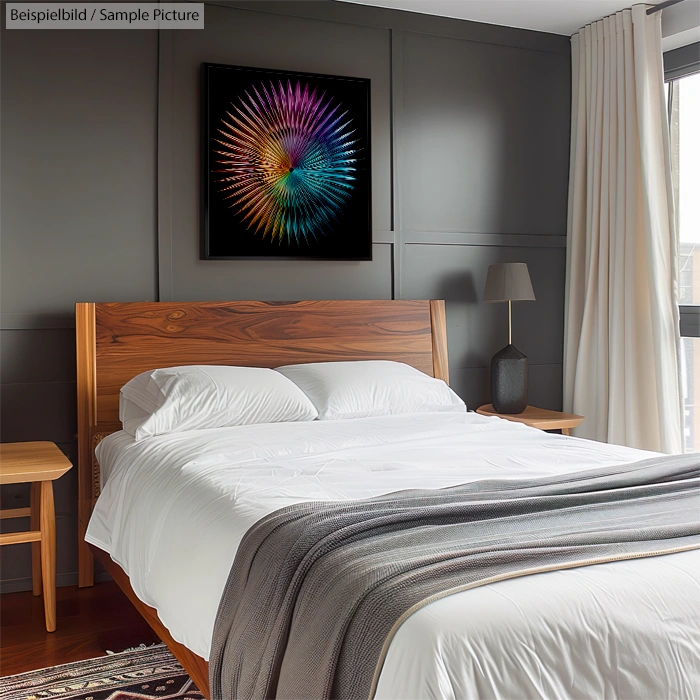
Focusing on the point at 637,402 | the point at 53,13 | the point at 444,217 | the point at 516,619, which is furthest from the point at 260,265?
the point at 516,619

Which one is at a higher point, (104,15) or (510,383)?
(104,15)

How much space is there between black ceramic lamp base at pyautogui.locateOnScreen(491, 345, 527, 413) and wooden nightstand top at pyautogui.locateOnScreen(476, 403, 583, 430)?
42mm

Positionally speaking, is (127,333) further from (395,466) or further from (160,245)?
(395,466)

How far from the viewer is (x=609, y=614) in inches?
55.3

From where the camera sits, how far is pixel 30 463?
276 centimetres

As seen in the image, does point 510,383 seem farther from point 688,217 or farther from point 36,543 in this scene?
point 36,543

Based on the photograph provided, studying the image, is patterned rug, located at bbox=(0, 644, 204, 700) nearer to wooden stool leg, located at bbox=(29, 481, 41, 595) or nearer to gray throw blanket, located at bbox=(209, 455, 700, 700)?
wooden stool leg, located at bbox=(29, 481, 41, 595)

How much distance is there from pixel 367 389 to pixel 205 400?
69 cm

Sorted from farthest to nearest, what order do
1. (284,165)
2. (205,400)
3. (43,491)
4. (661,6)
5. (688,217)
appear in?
1. (688,217)
2. (661,6)
3. (284,165)
4. (205,400)
5. (43,491)

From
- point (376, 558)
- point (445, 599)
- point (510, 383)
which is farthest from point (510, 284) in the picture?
point (445, 599)

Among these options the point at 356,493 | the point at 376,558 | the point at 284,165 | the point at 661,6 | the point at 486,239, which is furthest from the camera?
the point at 486,239

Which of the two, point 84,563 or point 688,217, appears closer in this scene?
point 84,563

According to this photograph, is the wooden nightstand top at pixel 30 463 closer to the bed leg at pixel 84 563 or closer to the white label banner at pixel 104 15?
the bed leg at pixel 84 563

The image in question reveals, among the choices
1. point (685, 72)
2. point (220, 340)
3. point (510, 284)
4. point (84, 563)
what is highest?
point (685, 72)
